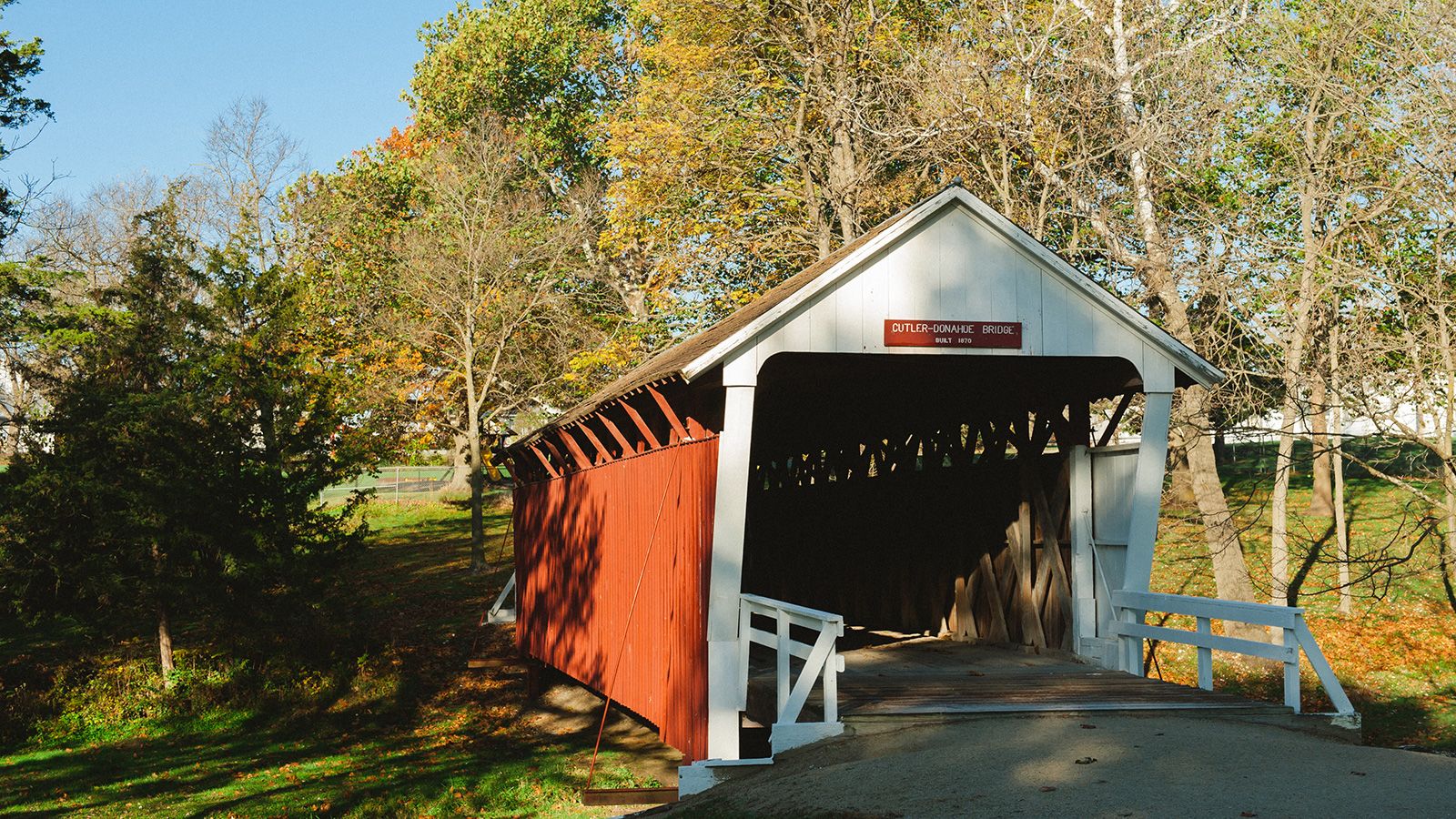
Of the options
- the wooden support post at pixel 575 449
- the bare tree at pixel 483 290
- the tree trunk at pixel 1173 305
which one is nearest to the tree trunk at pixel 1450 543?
the tree trunk at pixel 1173 305

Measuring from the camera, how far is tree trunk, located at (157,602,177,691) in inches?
742

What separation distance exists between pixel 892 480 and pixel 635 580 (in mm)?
4239

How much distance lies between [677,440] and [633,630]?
7.66ft

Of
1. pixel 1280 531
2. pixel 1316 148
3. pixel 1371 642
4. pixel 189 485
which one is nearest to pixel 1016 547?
pixel 1316 148

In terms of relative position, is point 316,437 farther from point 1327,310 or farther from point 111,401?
point 1327,310

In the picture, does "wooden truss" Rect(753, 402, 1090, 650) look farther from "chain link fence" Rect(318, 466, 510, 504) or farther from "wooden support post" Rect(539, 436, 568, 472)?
"chain link fence" Rect(318, 466, 510, 504)

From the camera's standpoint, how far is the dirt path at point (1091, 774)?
632 centimetres

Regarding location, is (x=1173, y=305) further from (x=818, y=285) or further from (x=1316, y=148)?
(x=818, y=285)

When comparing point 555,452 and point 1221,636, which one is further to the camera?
point 555,452

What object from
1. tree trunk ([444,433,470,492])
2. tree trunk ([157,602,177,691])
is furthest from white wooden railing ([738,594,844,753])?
tree trunk ([444,433,470,492])

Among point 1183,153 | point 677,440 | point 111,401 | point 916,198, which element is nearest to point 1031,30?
point 1183,153

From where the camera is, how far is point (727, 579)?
30.8 ft

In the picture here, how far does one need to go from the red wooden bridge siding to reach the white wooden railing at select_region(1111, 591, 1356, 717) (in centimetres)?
363

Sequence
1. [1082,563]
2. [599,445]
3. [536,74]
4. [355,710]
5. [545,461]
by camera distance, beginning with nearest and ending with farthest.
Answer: [1082,563] < [599,445] < [545,461] < [355,710] < [536,74]
